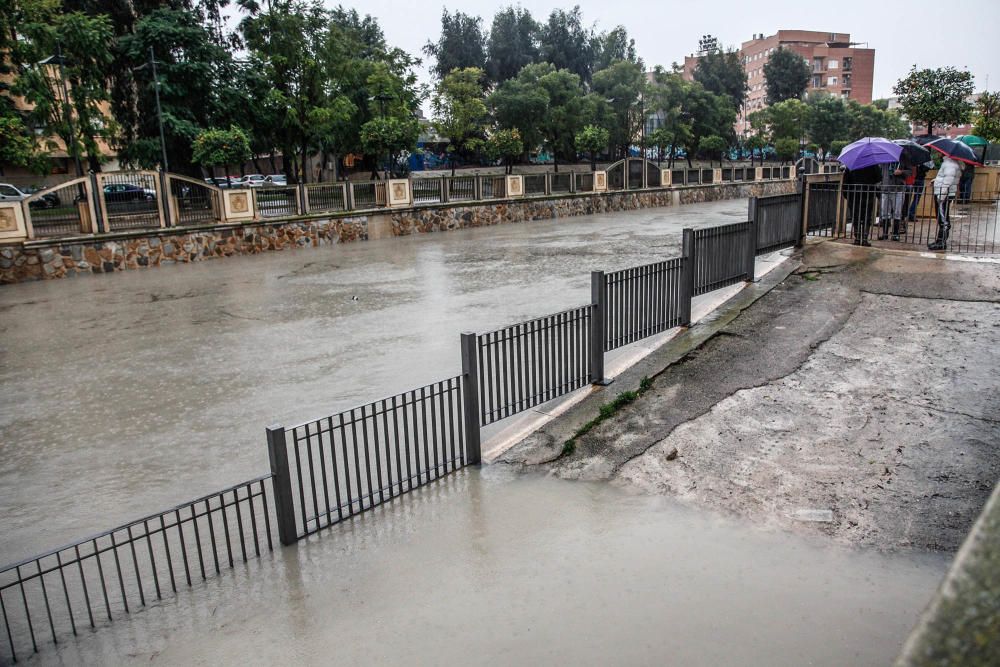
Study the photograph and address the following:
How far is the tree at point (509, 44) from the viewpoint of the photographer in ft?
178

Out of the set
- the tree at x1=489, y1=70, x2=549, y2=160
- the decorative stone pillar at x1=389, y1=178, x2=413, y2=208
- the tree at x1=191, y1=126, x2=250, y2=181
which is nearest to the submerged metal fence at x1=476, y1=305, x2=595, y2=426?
the tree at x1=191, y1=126, x2=250, y2=181

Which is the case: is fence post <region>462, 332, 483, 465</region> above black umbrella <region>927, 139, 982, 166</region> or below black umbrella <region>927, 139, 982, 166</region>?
below

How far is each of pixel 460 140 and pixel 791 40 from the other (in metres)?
72.3

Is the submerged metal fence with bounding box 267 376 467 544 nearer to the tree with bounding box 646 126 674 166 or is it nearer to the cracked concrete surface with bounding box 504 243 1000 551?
the cracked concrete surface with bounding box 504 243 1000 551

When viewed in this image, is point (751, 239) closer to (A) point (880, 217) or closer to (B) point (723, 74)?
(A) point (880, 217)

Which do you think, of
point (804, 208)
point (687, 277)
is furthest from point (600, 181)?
point (687, 277)

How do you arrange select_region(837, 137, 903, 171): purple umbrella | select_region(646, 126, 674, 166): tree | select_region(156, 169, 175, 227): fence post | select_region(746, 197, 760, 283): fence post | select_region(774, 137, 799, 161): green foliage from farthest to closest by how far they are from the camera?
1. select_region(774, 137, 799, 161): green foliage
2. select_region(646, 126, 674, 166): tree
3. select_region(156, 169, 175, 227): fence post
4. select_region(837, 137, 903, 171): purple umbrella
5. select_region(746, 197, 760, 283): fence post

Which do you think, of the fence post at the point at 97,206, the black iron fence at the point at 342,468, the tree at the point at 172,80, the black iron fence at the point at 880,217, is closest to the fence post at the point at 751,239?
the black iron fence at the point at 342,468

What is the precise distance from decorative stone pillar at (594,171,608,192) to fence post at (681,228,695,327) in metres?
28.2

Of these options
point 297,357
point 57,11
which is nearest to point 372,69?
point 57,11

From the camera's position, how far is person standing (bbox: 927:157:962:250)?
1216 centimetres

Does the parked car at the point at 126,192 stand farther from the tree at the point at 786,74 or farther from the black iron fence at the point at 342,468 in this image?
the tree at the point at 786,74

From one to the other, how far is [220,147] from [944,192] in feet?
69.8

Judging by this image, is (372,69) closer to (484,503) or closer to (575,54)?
(575,54)
